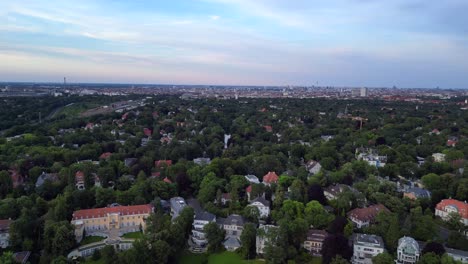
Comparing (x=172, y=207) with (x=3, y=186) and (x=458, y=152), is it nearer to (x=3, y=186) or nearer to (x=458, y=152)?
(x=3, y=186)

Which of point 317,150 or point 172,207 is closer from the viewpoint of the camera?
point 172,207

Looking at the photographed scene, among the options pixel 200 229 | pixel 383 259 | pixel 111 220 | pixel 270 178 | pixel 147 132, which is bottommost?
pixel 200 229

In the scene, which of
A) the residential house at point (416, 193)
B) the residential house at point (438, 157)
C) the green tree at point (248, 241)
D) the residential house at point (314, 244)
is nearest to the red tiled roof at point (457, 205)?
the residential house at point (416, 193)

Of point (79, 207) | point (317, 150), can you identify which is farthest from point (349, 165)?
point (79, 207)

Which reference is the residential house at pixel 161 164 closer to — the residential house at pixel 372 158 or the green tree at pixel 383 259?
the residential house at pixel 372 158

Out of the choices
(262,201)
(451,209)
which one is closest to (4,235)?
(262,201)

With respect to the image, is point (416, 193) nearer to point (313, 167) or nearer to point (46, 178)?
point (313, 167)

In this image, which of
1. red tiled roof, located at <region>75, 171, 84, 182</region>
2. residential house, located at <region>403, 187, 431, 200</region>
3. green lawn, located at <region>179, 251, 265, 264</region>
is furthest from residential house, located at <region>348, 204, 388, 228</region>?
red tiled roof, located at <region>75, 171, 84, 182</region>
